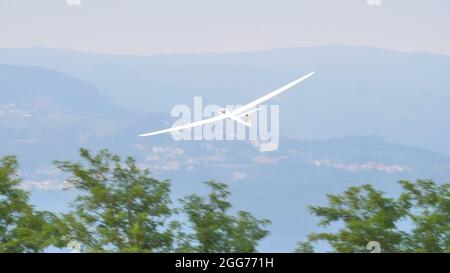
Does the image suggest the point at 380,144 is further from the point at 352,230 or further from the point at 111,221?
the point at 111,221

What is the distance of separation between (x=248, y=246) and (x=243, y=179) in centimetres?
409

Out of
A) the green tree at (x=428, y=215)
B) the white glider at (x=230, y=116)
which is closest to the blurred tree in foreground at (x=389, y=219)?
the green tree at (x=428, y=215)

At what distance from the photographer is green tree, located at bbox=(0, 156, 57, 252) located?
35.7 ft

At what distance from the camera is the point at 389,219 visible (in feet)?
39.3

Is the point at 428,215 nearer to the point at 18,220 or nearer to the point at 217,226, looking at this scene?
the point at 217,226

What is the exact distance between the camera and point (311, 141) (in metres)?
16.8

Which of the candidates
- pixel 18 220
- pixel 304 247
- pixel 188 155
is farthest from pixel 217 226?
pixel 188 155

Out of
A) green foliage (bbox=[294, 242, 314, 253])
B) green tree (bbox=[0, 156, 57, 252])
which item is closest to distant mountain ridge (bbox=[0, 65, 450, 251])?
green tree (bbox=[0, 156, 57, 252])

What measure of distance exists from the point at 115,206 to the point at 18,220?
1503 millimetres

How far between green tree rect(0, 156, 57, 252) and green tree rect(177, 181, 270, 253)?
184 cm

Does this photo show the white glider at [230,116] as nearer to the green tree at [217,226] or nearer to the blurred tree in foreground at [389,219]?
the green tree at [217,226]

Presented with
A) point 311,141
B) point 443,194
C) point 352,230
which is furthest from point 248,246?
point 311,141

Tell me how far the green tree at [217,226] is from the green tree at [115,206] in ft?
1.12

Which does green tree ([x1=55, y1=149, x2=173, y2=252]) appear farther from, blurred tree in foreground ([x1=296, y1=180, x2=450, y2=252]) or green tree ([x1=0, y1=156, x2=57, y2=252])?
blurred tree in foreground ([x1=296, y1=180, x2=450, y2=252])
